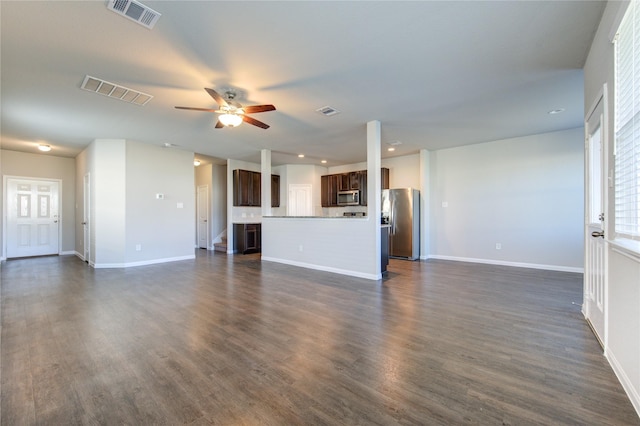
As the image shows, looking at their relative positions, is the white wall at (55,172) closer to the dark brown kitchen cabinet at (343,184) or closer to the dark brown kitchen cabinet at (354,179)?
the dark brown kitchen cabinet at (343,184)

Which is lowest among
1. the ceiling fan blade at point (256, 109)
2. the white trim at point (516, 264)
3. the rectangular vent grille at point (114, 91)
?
the white trim at point (516, 264)

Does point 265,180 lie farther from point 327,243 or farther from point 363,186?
point 363,186

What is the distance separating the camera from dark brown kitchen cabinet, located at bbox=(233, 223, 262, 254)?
7.68 meters

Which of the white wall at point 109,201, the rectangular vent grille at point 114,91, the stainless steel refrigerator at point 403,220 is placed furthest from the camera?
the stainless steel refrigerator at point 403,220

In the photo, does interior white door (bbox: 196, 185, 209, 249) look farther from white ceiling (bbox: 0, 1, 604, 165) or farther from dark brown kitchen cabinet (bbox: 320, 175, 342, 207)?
white ceiling (bbox: 0, 1, 604, 165)

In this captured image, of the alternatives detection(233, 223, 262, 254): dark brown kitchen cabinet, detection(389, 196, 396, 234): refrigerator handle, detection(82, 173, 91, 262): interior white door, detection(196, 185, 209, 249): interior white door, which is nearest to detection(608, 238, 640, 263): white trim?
detection(389, 196, 396, 234): refrigerator handle

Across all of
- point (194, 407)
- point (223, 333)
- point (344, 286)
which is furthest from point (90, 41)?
point (344, 286)

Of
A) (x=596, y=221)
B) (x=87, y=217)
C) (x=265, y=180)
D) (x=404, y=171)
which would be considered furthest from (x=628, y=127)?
(x=87, y=217)

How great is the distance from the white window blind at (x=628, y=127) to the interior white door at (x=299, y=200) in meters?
7.33

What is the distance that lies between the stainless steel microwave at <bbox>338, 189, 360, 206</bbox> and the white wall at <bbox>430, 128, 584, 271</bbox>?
2.10 metres

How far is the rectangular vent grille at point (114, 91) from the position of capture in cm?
315

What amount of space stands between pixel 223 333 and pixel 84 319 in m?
1.65

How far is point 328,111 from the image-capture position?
411 centimetres

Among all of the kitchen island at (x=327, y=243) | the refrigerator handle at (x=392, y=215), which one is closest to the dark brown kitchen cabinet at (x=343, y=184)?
the refrigerator handle at (x=392, y=215)
